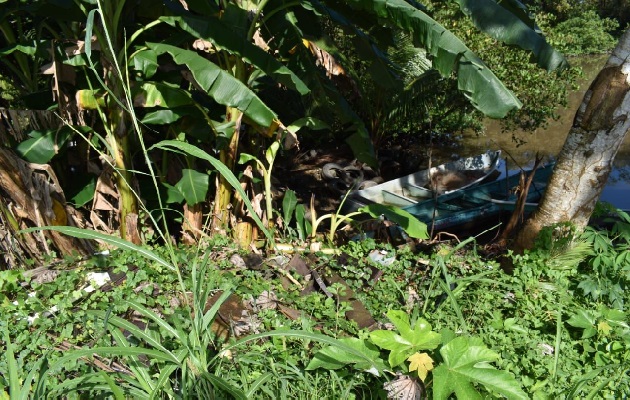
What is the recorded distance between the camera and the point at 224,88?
4125 mm

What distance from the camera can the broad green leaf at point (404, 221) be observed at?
4.34 metres

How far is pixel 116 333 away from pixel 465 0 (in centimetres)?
304

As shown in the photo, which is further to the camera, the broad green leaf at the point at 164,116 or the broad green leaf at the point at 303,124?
the broad green leaf at the point at 303,124

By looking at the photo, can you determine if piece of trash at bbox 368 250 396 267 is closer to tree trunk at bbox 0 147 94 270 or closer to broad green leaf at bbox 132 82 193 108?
broad green leaf at bbox 132 82 193 108

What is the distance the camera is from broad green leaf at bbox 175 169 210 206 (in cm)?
476

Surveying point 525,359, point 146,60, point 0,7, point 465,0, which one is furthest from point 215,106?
point 525,359

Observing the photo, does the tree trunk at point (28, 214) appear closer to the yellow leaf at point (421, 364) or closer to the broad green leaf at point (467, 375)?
the yellow leaf at point (421, 364)

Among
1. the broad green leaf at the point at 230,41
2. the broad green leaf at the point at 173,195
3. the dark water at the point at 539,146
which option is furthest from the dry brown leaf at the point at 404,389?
the dark water at the point at 539,146

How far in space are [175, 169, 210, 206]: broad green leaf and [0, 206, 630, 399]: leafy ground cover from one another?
547mm

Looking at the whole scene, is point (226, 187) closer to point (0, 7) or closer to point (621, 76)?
point (0, 7)

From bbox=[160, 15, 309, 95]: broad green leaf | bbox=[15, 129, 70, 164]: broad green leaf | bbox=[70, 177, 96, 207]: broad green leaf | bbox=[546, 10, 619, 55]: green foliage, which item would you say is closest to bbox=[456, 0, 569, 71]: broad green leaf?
bbox=[160, 15, 309, 95]: broad green leaf

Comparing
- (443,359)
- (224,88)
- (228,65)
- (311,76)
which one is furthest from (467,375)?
(311,76)

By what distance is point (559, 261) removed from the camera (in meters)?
3.84

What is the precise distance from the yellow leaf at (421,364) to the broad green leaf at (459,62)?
5.91 ft
